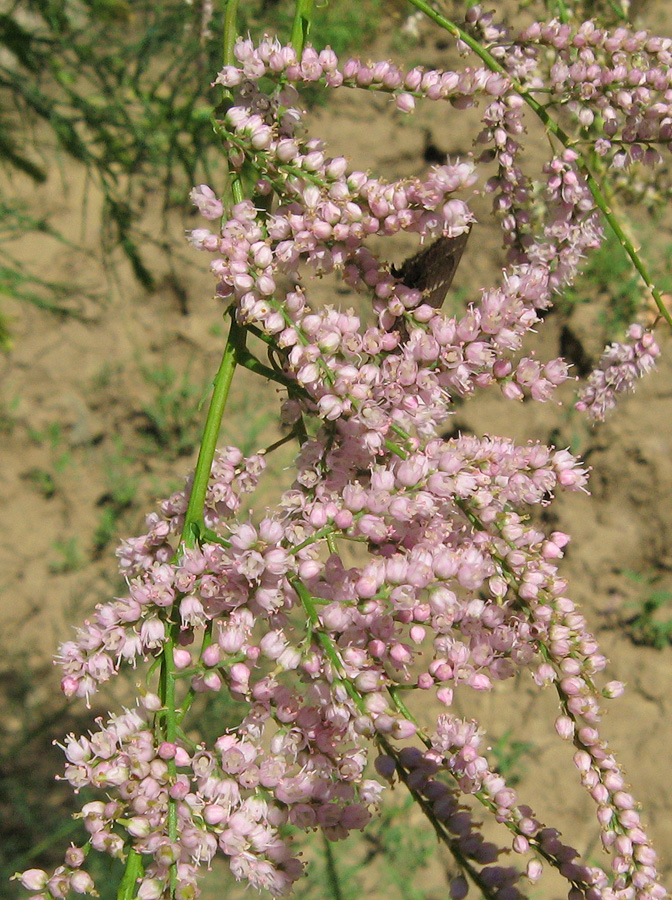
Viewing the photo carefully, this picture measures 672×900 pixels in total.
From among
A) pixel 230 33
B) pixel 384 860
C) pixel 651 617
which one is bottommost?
pixel 384 860

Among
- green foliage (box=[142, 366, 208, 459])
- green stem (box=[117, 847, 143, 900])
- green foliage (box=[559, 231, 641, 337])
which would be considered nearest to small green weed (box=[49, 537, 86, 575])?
green foliage (box=[142, 366, 208, 459])

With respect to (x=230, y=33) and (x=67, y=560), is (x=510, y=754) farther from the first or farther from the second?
(x=230, y=33)

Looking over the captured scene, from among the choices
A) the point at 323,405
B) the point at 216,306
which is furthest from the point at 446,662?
the point at 216,306

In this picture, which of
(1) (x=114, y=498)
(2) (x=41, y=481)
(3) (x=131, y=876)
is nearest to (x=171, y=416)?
(1) (x=114, y=498)

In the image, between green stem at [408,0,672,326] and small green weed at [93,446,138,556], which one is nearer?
green stem at [408,0,672,326]

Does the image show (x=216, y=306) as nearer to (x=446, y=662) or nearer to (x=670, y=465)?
(x=670, y=465)

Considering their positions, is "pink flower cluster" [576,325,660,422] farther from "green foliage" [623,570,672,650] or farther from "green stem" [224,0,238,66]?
"green foliage" [623,570,672,650]

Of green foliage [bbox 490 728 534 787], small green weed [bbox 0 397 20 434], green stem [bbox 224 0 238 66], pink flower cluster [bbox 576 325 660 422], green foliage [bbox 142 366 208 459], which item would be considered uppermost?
green stem [bbox 224 0 238 66]
